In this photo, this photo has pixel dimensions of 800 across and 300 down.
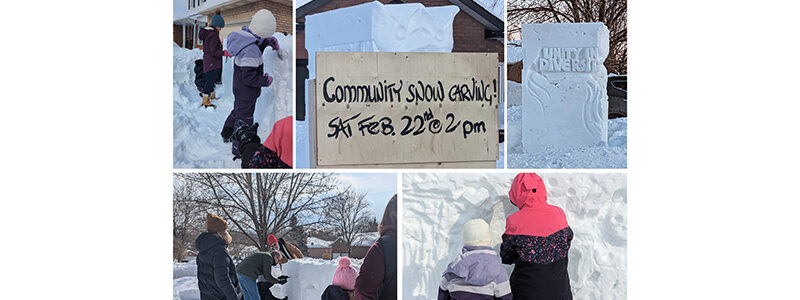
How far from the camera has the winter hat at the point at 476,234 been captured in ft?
13.1

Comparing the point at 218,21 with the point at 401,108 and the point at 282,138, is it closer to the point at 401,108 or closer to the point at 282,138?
the point at 282,138

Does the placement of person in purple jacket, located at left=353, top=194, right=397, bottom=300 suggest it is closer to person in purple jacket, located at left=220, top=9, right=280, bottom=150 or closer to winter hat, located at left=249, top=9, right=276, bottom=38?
person in purple jacket, located at left=220, top=9, right=280, bottom=150

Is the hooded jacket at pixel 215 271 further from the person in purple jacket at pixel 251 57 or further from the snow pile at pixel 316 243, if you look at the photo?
the person in purple jacket at pixel 251 57

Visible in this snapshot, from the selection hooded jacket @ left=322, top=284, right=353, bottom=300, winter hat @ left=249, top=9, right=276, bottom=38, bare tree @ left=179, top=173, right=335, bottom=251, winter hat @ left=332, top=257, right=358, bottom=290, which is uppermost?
winter hat @ left=249, top=9, right=276, bottom=38

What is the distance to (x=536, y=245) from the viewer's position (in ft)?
12.9

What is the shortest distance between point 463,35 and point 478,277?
205 centimetres

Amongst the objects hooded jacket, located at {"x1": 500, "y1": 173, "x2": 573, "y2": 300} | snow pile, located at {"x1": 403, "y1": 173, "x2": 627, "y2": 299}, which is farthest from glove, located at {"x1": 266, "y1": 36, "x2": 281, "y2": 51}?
hooded jacket, located at {"x1": 500, "y1": 173, "x2": 573, "y2": 300}

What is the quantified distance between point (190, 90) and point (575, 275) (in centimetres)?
296

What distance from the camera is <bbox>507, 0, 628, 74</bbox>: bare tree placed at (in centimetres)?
494

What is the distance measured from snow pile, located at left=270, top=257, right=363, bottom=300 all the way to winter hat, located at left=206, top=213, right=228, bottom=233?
1.45 ft

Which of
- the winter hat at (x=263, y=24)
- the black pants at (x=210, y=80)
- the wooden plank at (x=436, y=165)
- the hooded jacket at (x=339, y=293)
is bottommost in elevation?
the hooded jacket at (x=339, y=293)

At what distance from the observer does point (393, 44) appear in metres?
4.87

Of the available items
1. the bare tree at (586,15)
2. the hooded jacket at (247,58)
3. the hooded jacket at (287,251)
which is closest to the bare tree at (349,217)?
the hooded jacket at (287,251)

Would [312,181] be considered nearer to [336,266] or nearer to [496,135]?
[336,266]
